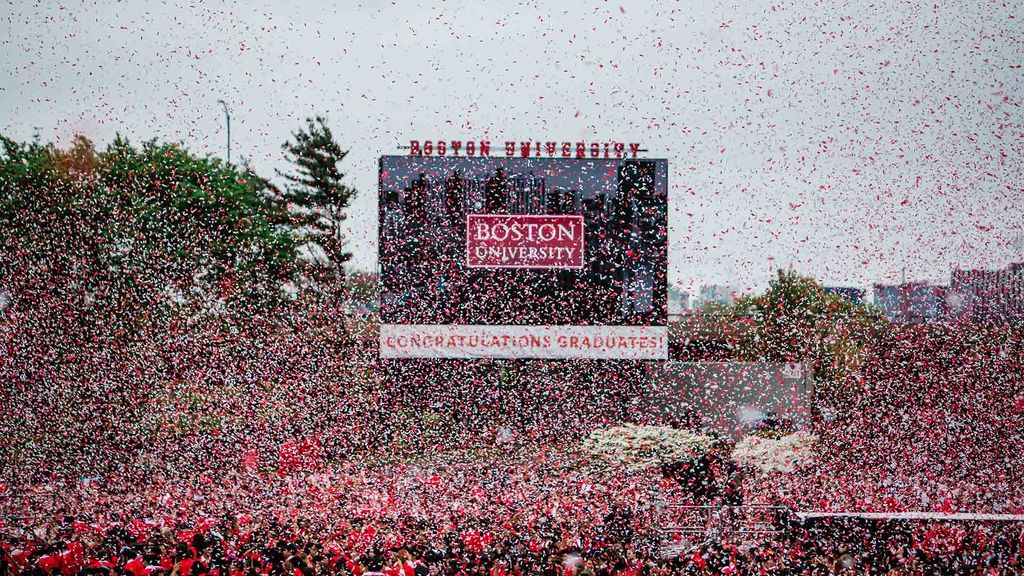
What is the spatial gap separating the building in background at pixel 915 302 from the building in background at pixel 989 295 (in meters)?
0.49

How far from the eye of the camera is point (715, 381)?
18375 millimetres

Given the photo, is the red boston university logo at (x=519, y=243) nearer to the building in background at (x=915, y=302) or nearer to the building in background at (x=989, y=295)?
the building in background at (x=989, y=295)

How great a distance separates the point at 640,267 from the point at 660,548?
1030 cm

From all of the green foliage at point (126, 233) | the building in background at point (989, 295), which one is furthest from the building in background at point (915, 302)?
the green foliage at point (126, 233)

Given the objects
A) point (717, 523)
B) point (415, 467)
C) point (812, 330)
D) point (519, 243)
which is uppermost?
point (519, 243)

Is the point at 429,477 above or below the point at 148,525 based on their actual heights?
below

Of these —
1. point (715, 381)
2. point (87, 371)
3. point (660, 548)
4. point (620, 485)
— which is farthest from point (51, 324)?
point (715, 381)

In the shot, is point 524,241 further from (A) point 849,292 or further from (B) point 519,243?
(A) point 849,292

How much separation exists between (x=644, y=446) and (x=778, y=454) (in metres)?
2.38

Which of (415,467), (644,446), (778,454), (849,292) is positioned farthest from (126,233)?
(849,292)

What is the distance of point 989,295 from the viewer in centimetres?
1753

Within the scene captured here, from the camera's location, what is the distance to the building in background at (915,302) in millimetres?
19375

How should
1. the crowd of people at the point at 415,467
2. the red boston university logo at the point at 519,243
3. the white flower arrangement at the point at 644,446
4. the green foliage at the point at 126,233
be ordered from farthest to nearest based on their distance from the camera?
the red boston university logo at the point at 519,243 → the green foliage at the point at 126,233 → the white flower arrangement at the point at 644,446 → the crowd of people at the point at 415,467

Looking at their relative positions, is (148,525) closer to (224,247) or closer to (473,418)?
(473,418)
